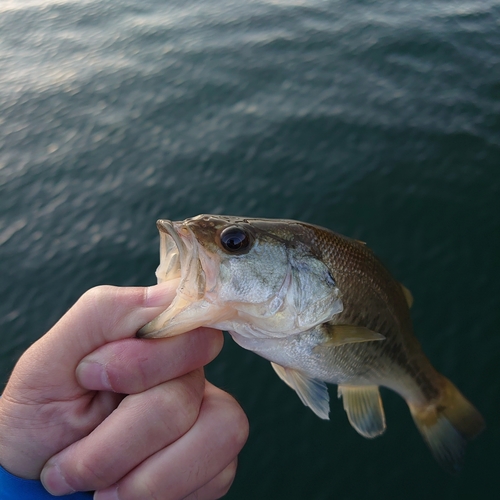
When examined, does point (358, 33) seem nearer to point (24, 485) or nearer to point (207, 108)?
point (207, 108)

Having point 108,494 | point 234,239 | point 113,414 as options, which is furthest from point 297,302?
point 108,494

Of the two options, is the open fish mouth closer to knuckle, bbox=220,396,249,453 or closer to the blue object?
knuckle, bbox=220,396,249,453

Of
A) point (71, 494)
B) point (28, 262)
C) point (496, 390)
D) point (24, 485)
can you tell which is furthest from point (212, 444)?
point (28, 262)

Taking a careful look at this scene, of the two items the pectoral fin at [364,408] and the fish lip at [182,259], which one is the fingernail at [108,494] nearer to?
the fish lip at [182,259]

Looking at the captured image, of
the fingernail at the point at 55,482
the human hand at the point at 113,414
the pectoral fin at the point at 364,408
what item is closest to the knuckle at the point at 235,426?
the human hand at the point at 113,414

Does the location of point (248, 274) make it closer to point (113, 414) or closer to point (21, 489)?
point (113, 414)

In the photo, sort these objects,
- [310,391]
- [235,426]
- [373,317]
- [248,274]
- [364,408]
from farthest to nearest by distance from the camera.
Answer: [364,408], [373,317], [310,391], [248,274], [235,426]
